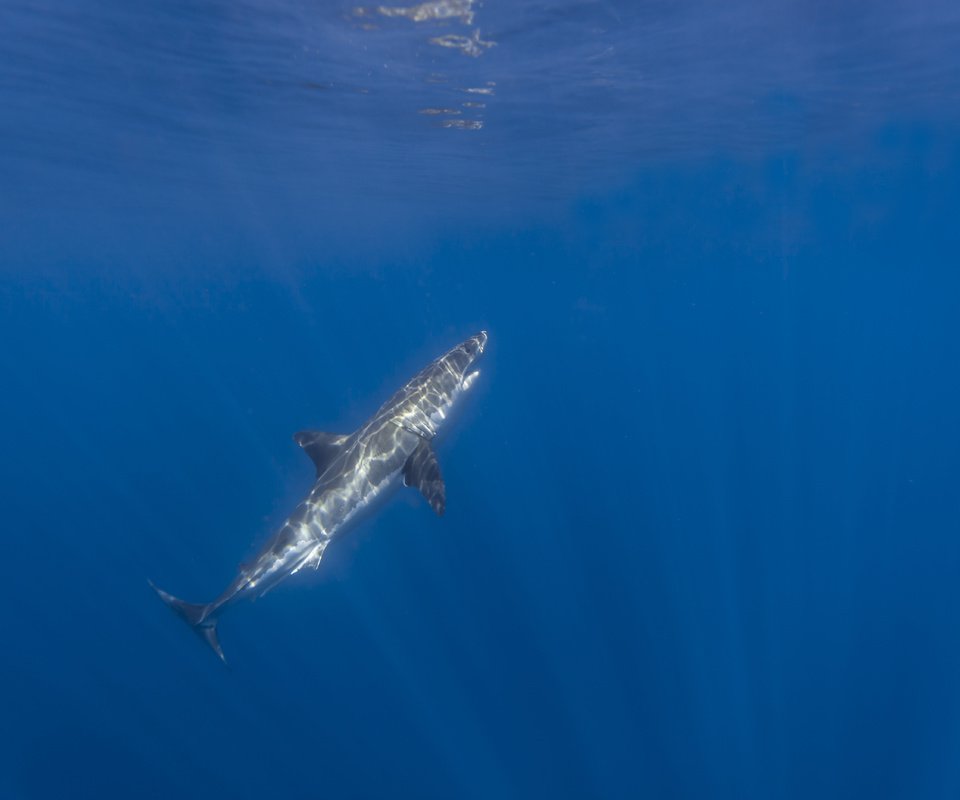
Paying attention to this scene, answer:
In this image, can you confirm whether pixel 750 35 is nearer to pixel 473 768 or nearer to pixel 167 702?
pixel 473 768

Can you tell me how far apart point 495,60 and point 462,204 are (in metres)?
26.1

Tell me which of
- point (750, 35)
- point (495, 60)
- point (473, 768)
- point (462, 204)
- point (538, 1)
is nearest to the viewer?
point (473, 768)

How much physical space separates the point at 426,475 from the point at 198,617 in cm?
395

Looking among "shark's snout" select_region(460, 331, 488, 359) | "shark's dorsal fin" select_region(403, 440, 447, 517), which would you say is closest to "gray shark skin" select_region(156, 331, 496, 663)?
"shark's dorsal fin" select_region(403, 440, 447, 517)

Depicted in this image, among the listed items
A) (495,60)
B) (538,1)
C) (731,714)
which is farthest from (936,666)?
(495,60)

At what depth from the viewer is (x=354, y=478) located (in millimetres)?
10688

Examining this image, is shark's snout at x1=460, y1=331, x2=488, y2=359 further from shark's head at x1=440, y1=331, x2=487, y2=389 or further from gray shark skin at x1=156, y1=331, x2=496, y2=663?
gray shark skin at x1=156, y1=331, x2=496, y2=663

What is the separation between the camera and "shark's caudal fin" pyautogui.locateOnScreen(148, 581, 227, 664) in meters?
9.55

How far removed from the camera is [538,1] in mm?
13195

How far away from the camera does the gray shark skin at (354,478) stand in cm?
982

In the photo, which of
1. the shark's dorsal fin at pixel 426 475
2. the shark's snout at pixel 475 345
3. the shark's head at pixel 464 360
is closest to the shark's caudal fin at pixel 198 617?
the shark's dorsal fin at pixel 426 475

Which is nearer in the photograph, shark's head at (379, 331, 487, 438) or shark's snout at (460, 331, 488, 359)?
shark's head at (379, 331, 487, 438)

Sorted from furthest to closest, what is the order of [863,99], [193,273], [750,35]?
[193,273]
[863,99]
[750,35]

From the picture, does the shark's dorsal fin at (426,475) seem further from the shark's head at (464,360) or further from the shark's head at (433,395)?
the shark's head at (464,360)
